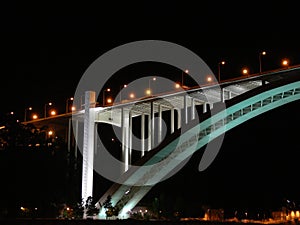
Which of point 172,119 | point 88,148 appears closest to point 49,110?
point 88,148

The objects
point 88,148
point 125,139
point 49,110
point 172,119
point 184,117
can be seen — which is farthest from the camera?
point 49,110

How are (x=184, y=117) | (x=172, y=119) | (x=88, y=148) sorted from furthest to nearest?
(x=88, y=148), (x=172, y=119), (x=184, y=117)

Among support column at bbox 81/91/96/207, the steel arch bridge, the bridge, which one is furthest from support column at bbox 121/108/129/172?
support column at bbox 81/91/96/207

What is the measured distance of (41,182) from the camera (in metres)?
23.2

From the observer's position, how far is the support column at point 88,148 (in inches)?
1345

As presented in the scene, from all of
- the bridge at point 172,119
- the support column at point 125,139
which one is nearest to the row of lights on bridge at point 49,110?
the bridge at point 172,119

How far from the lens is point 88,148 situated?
34438 millimetres

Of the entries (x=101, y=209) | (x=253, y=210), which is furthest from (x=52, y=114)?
(x=253, y=210)

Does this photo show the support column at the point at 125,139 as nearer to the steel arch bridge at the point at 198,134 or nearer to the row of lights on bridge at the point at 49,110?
the steel arch bridge at the point at 198,134

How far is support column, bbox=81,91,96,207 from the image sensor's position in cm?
3416

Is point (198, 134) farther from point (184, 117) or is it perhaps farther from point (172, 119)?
point (172, 119)

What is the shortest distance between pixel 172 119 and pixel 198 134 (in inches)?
65.4

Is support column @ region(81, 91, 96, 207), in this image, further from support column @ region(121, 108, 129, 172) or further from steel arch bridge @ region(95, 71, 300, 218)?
support column @ region(121, 108, 129, 172)

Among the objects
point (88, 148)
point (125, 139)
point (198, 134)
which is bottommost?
point (88, 148)
